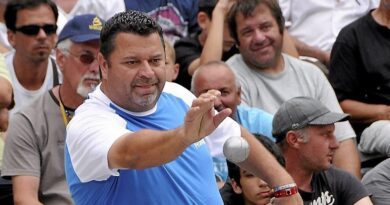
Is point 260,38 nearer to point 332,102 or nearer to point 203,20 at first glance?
point 332,102

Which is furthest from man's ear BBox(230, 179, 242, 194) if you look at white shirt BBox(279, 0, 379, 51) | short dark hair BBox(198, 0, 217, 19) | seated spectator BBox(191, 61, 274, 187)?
white shirt BBox(279, 0, 379, 51)

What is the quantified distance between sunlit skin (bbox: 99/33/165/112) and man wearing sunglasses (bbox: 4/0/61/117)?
3.10m

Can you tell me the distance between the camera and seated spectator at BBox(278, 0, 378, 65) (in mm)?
8367

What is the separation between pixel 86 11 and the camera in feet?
26.5

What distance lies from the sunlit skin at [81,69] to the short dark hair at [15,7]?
0.81 m

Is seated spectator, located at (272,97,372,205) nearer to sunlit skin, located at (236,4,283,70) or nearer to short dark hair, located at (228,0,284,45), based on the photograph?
sunlit skin, located at (236,4,283,70)


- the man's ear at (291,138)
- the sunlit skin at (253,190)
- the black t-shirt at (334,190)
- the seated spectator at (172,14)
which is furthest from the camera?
the seated spectator at (172,14)

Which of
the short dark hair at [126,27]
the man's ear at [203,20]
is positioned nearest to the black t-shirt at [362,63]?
the man's ear at [203,20]

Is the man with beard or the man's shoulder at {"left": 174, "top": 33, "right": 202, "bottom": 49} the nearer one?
the man with beard

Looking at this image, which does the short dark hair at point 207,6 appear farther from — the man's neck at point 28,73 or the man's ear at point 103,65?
the man's ear at point 103,65

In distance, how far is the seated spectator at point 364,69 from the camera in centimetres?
741

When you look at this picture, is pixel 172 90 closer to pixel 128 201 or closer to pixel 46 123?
pixel 128 201

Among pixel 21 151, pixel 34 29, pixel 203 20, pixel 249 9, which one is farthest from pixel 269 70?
pixel 21 151

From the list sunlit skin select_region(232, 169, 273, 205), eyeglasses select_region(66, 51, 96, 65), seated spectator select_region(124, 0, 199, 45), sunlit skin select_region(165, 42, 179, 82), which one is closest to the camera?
sunlit skin select_region(232, 169, 273, 205)
